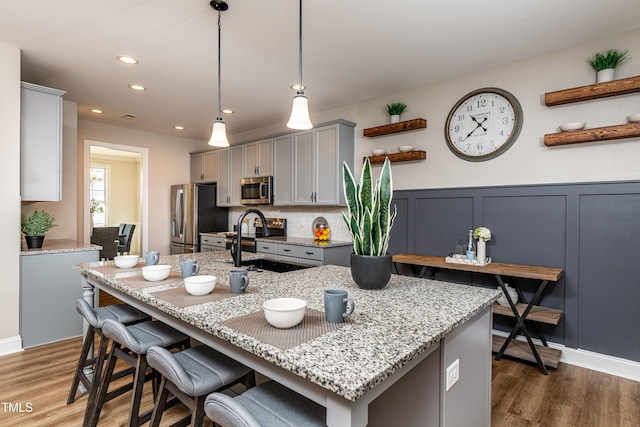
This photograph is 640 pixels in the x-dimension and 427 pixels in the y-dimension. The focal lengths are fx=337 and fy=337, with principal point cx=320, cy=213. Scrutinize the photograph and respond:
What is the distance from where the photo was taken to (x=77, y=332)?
333 cm

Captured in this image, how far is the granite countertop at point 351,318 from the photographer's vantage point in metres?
0.82

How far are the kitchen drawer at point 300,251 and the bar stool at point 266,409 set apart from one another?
8.78 ft

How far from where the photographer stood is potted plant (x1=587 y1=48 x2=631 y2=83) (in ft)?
8.20

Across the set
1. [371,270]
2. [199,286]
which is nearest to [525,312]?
[371,270]

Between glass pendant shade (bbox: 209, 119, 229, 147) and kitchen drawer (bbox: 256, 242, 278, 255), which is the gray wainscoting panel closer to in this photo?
kitchen drawer (bbox: 256, 242, 278, 255)

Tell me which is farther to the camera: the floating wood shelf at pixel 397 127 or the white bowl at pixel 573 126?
the floating wood shelf at pixel 397 127

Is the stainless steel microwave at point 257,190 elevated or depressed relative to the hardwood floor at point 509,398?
elevated

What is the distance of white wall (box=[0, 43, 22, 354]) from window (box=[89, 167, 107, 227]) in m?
5.86

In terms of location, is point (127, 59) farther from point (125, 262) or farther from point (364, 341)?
point (364, 341)

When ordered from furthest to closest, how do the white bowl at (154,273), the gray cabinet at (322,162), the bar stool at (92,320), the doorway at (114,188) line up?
the doorway at (114,188) < the gray cabinet at (322,162) < the bar stool at (92,320) < the white bowl at (154,273)

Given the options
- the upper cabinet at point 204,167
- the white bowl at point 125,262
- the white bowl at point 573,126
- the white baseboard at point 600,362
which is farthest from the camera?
the upper cabinet at point 204,167

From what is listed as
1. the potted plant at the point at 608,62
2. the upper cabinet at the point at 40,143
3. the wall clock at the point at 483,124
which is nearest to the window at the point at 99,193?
the upper cabinet at the point at 40,143

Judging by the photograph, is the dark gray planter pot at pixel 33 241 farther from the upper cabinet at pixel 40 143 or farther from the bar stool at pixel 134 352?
the bar stool at pixel 134 352

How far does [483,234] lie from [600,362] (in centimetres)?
127
